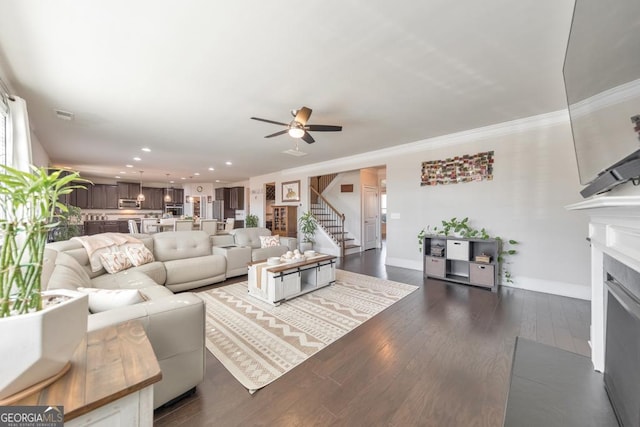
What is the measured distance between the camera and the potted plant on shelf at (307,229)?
6.70 meters

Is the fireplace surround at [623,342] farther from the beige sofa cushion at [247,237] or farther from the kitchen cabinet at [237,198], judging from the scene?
the kitchen cabinet at [237,198]

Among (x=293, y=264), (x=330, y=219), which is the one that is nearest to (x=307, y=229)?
(x=330, y=219)

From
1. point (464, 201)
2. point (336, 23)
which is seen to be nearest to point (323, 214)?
point (464, 201)

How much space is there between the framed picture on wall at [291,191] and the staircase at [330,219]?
1.59 ft

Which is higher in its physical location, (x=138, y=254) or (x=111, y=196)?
(x=111, y=196)

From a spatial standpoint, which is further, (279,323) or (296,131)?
(296,131)

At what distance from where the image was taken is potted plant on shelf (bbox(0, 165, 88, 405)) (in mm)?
726

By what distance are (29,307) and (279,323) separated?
205cm

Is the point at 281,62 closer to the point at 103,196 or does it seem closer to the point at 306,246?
the point at 306,246

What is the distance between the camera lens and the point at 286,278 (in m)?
3.17

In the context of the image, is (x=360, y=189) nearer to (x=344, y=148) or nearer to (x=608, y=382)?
(x=344, y=148)

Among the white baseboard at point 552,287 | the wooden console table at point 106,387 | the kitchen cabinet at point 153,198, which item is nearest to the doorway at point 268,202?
the kitchen cabinet at point 153,198

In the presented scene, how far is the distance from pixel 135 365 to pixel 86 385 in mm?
134

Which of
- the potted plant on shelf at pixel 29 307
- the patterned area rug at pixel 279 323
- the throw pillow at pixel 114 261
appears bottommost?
the patterned area rug at pixel 279 323
